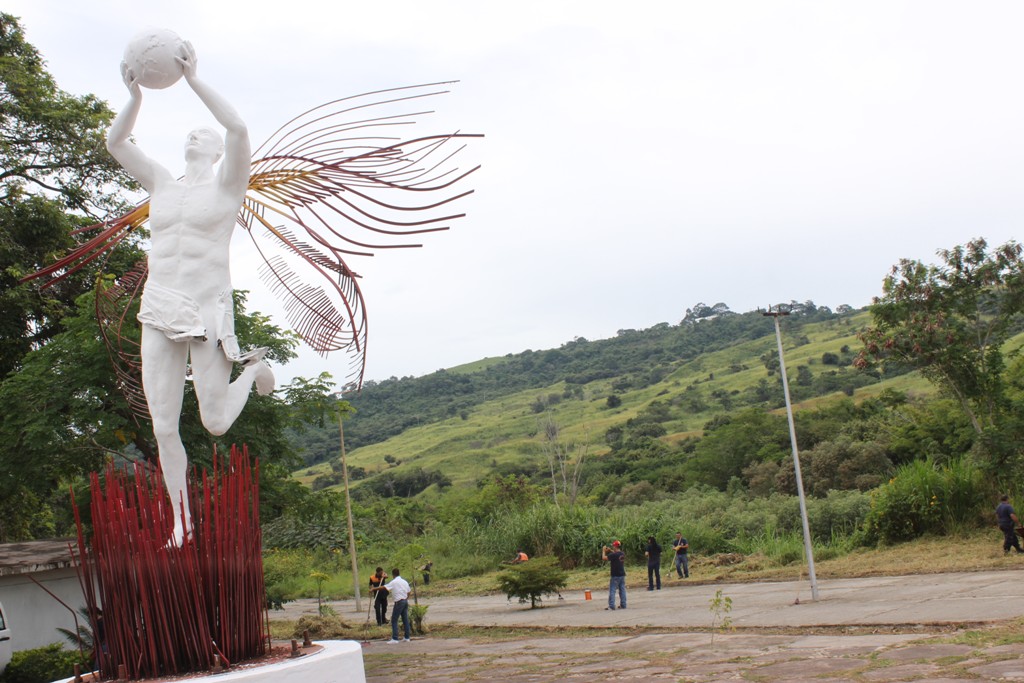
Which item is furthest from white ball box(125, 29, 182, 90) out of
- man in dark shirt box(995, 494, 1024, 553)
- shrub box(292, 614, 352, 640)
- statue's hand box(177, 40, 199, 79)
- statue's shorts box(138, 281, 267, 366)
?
man in dark shirt box(995, 494, 1024, 553)

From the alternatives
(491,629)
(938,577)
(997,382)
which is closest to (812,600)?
(938,577)

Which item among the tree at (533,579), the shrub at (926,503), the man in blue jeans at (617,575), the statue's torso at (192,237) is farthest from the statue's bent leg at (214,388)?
the shrub at (926,503)

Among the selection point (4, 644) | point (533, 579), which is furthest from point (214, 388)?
point (533, 579)

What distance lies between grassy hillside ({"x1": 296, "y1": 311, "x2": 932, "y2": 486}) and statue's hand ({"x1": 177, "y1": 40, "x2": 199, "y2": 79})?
120ft

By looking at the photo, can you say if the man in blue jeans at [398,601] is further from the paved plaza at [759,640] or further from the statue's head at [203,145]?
the statue's head at [203,145]

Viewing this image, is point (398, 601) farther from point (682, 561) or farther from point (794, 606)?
point (682, 561)

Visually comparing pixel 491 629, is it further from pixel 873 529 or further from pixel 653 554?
pixel 873 529

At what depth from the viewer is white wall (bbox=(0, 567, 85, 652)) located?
14.1 metres

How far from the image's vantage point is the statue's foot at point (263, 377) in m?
6.43

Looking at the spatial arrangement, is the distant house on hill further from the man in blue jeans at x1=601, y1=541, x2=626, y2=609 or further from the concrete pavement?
the man in blue jeans at x1=601, y1=541, x2=626, y2=609

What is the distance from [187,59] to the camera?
232 inches

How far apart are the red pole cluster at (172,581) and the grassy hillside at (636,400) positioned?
36.7m

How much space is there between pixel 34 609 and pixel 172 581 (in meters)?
11.0

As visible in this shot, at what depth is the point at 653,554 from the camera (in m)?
20.7
